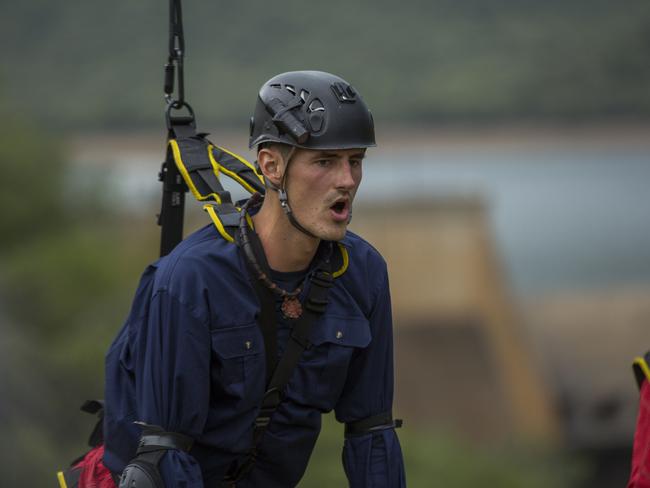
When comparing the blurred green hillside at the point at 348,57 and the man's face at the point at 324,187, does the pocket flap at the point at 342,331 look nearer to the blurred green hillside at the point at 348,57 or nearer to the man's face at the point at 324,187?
the man's face at the point at 324,187

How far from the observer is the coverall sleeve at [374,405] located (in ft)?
19.5

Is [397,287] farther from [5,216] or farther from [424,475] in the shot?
[5,216]

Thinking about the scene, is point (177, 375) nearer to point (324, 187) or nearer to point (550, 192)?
point (324, 187)

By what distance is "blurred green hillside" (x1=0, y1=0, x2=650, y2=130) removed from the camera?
80812mm

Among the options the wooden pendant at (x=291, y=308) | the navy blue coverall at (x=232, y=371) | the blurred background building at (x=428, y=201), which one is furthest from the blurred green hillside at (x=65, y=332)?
the wooden pendant at (x=291, y=308)

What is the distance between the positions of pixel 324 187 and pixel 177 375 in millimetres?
974

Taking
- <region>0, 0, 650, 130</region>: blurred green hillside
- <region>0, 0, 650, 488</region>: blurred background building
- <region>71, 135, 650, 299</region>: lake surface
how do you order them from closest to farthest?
<region>0, 0, 650, 488</region>: blurred background building → <region>71, 135, 650, 299</region>: lake surface → <region>0, 0, 650, 130</region>: blurred green hillside

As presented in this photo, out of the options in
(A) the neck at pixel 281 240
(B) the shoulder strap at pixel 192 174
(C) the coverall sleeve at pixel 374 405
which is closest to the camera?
(A) the neck at pixel 281 240

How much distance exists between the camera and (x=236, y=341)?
5.55m

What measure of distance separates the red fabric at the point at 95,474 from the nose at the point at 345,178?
167 centimetres

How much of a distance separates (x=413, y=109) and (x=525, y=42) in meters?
22.6

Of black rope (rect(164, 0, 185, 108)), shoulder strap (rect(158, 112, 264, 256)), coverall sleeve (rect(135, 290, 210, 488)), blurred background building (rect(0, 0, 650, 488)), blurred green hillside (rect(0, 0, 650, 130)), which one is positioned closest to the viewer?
coverall sleeve (rect(135, 290, 210, 488))

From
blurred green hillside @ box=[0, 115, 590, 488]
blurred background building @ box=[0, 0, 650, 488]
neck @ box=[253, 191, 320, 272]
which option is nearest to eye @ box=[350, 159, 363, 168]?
neck @ box=[253, 191, 320, 272]

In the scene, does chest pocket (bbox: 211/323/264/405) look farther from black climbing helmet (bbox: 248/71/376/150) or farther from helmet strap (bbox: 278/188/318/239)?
black climbing helmet (bbox: 248/71/376/150)
